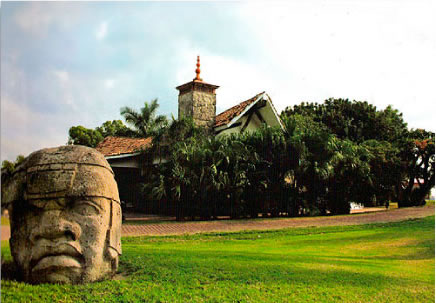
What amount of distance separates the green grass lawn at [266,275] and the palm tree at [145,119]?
220 centimetres

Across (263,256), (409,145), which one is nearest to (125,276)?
(263,256)

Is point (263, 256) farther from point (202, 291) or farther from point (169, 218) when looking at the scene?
point (169, 218)

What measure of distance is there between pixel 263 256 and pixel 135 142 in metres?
3.95

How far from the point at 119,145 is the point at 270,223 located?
5.00 meters

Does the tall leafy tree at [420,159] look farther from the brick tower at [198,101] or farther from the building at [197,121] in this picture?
the brick tower at [198,101]

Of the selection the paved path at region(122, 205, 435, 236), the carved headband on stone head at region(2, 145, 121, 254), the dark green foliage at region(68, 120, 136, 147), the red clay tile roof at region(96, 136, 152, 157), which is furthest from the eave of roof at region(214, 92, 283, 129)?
the carved headband on stone head at region(2, 145, 121, 254)

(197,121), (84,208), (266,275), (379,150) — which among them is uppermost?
(197,121)

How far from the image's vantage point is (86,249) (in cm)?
452

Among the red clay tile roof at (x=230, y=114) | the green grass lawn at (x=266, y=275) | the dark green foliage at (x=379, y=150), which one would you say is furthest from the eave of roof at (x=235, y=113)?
the green grass lawn at (x=266, y=275)

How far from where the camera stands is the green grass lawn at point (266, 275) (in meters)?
4.43

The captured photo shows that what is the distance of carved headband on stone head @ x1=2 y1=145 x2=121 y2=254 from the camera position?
14.8ft

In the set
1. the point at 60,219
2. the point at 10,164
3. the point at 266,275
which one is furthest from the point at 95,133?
the point at 266,275

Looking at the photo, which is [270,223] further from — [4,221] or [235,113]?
[4,221]

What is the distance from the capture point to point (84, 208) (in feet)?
15.0
